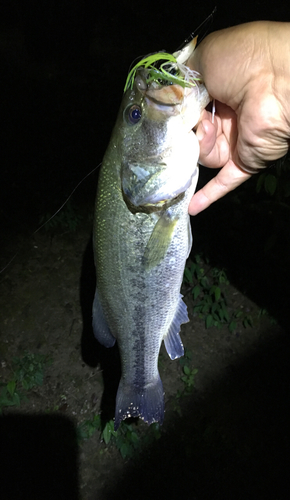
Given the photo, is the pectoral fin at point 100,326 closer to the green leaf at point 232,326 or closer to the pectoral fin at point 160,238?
the pectoral fin at point 160,238

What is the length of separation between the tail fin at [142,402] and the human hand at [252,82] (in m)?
1.37

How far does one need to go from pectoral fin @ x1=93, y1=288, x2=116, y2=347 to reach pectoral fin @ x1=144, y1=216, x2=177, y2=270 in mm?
465

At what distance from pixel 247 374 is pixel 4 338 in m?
2.69

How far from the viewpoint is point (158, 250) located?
1559mm

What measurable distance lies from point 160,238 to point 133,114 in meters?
0.57

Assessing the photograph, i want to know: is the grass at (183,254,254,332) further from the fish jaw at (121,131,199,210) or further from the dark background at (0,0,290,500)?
the fish jaw at (121,131,199,210)

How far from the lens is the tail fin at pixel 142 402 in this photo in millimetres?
Answer: 1883

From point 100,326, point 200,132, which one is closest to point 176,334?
point 100,326

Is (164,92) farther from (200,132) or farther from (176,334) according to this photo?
(176,334)

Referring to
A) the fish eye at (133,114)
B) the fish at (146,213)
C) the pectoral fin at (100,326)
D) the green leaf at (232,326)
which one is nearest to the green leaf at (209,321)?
the green leaf at (232,326)

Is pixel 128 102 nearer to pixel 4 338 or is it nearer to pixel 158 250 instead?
pixel 158 250

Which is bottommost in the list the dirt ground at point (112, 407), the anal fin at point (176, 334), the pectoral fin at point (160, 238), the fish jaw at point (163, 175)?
the dirt ground at point (112, 407)

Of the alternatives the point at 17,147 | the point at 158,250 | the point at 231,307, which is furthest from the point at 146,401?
the point at 17,147

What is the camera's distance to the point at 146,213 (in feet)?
4.99
